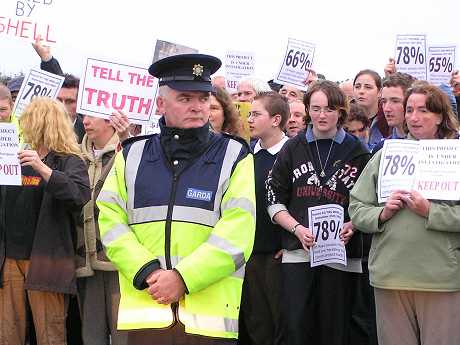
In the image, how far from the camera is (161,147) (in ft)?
14.7

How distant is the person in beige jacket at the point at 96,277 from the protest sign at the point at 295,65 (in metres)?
3.93

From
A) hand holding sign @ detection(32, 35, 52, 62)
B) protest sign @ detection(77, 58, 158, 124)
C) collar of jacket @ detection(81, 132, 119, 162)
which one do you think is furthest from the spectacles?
hand holding sign @ detection(32, 35, 52, 62)

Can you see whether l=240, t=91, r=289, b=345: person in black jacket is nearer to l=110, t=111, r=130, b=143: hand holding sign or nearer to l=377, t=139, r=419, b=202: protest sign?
l=110, t=111, r=130, b=143: hand holding sign

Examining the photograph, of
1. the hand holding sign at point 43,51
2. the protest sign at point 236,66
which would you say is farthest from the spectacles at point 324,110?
the protest sign at point 236,66

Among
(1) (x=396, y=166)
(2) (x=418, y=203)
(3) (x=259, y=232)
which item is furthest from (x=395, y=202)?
(3) (x=259, y=232)

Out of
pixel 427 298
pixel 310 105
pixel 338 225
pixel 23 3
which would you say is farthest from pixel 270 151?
pixel 23 3

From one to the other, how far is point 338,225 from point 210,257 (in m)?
2.27

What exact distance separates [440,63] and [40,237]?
5.06 m

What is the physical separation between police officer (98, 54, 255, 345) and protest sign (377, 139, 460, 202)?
1201mm

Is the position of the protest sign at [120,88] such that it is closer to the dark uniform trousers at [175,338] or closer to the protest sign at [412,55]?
the dark uniform trousers at [175,338]

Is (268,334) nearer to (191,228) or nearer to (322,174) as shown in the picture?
(322,174)

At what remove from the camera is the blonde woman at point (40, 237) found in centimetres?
614

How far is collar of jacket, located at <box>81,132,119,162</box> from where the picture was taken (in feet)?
21.7

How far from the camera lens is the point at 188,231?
14.0 ft
